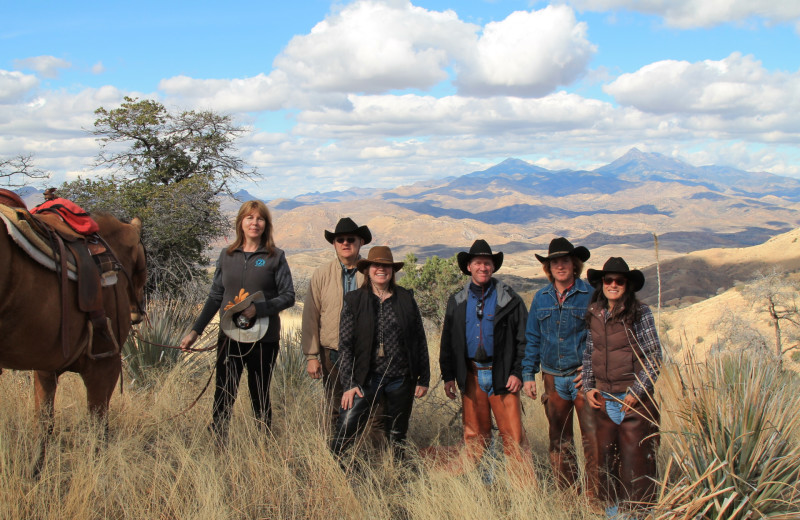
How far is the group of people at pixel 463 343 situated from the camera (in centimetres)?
333

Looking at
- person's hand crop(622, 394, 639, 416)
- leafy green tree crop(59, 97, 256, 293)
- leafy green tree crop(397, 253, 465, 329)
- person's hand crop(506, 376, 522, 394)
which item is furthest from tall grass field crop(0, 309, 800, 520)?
leafy green tree crop(397, 253, 465, 329)

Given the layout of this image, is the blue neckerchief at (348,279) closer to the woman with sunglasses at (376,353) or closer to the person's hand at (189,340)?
the woman with sunglasses at (376,353)

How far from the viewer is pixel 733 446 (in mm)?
2561

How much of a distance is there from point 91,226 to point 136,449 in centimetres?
140

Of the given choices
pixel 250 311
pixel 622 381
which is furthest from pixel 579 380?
pixel 250 311

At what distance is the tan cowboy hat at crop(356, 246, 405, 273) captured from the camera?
3568mm

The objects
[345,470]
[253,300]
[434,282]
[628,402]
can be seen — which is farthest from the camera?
[434,282]

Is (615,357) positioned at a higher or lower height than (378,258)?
lower

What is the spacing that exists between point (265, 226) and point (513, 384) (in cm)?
204

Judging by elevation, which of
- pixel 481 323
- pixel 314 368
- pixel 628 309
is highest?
pixel 628 309

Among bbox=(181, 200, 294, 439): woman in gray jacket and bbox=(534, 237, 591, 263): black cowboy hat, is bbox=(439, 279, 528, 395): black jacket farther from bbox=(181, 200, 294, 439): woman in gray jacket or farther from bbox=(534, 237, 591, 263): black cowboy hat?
bbox=(181, 200, 294, 439): woman in gray jacket

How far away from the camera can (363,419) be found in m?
3.61

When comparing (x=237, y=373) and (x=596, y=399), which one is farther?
(x=237, y=373)

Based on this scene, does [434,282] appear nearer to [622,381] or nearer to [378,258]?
[378,258]
